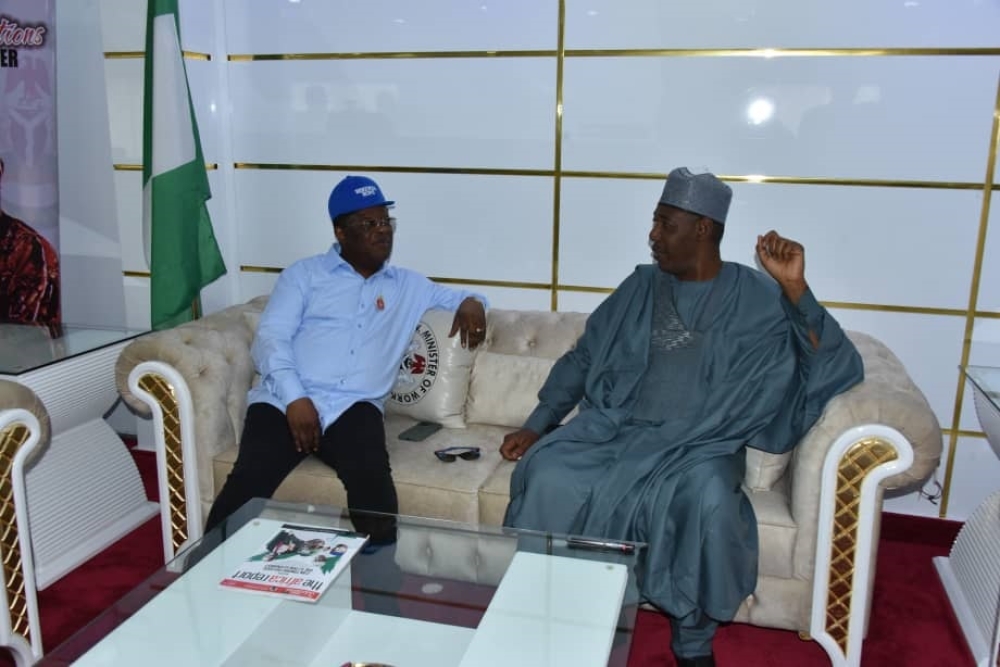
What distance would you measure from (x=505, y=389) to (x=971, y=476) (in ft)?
5.77

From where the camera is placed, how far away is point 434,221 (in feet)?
11.3

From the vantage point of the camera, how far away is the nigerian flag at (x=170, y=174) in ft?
10.4

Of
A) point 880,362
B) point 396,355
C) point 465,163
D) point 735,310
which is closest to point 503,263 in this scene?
point 465,163

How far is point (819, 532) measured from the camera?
7.58ft

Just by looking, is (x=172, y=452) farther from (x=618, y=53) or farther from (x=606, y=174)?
(x=618, y=53)

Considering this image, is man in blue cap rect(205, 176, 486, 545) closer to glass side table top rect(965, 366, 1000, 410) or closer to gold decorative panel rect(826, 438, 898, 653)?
gold decorative panel rect(826, 438, 898, 653)

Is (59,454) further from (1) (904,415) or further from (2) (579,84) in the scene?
(1) (904,415)

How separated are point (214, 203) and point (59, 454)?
1.20 meters

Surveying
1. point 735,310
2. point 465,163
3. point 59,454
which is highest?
point 465,163

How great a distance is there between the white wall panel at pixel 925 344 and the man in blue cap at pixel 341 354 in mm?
1425

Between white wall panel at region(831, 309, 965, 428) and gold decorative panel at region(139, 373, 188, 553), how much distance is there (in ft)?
7.73

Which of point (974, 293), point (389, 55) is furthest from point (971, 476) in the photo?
point (389, 55)

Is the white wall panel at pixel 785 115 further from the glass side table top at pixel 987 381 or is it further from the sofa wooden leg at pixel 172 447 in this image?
the sofa wooden leg at pixel 172 447

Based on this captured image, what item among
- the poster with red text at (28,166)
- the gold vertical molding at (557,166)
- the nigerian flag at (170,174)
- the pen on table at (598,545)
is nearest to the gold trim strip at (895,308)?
the gold vertical molding at (557,166)
